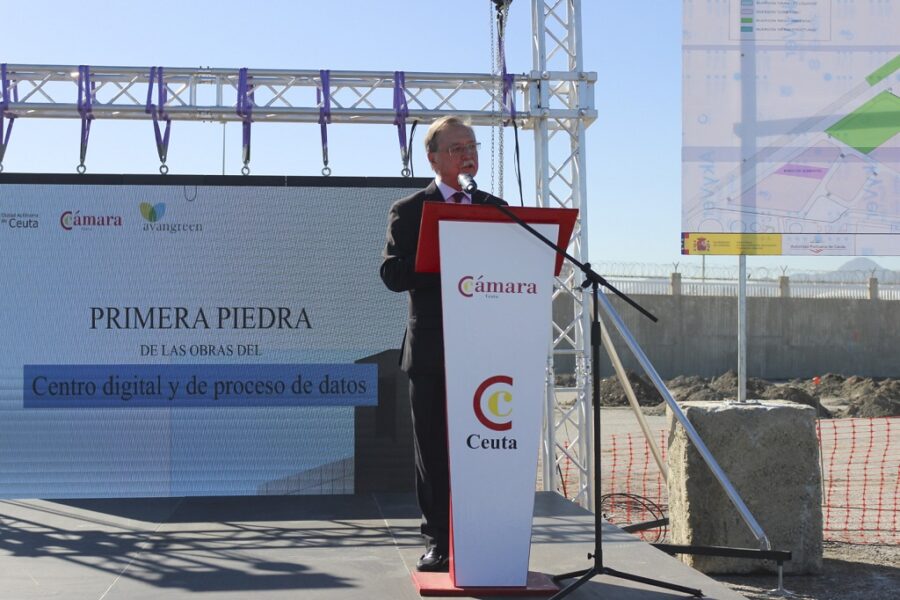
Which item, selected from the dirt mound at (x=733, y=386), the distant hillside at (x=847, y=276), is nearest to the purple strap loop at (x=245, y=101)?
the dirt mound at (x=733, y=386)

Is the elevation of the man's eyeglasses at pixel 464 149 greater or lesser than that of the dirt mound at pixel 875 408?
greater

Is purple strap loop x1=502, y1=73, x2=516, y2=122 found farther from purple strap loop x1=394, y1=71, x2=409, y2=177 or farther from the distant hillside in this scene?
the distant hillside

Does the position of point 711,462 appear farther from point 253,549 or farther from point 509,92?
point 509,92

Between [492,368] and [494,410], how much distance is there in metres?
0.14

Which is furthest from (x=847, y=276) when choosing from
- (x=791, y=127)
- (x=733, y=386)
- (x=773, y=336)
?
(x=791, y=127)

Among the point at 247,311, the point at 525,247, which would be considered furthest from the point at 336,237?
the point at 525,247

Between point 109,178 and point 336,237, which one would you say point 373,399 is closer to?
point 336,237

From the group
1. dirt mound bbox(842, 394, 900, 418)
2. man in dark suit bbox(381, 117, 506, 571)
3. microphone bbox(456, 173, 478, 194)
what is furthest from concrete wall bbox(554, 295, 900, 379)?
microphone bbox(456, 173, 478, 194)

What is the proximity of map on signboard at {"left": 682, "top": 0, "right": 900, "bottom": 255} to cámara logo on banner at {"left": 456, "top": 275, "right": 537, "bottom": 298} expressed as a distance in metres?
2.86

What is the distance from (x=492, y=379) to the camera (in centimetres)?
331

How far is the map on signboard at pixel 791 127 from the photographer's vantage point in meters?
5.91

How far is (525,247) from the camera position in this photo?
3336 millimetres

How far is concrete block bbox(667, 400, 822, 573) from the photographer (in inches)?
220

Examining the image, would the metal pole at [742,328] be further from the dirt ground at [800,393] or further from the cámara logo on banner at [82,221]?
the dirt ground at [800,393]
